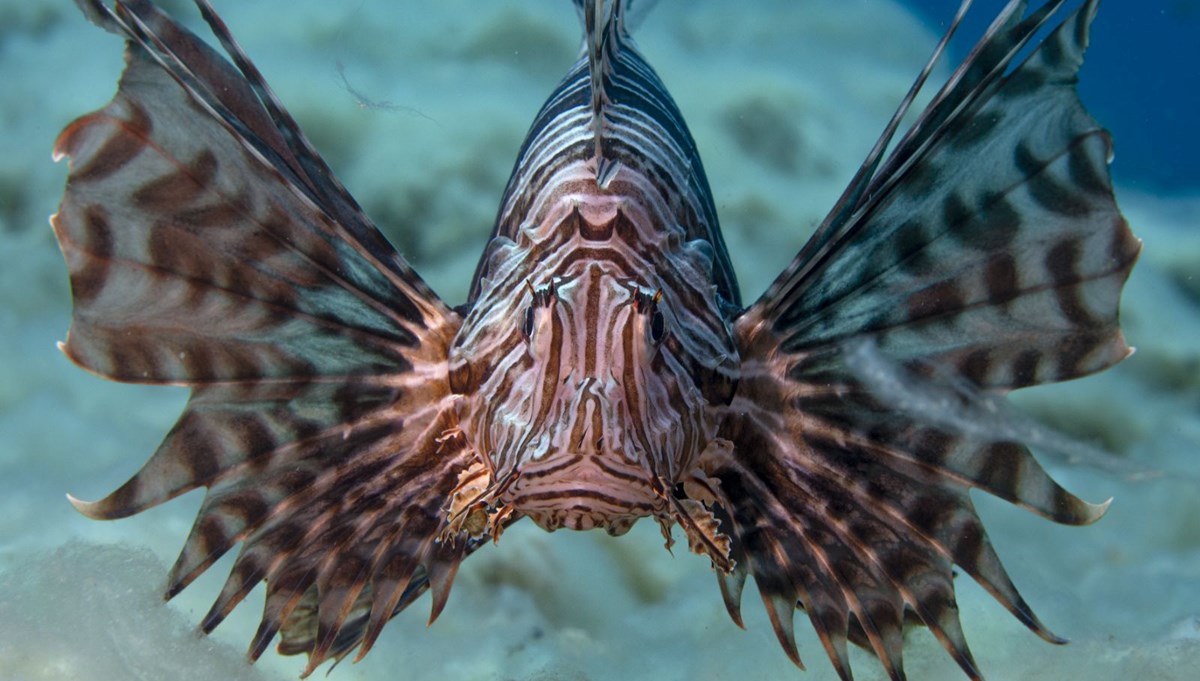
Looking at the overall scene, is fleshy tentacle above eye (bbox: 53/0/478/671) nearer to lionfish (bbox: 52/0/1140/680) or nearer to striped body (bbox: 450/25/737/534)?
lionfish (bbox: 52/0/1140/680)

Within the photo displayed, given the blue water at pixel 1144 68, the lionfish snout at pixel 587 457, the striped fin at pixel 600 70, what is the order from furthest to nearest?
the blue water at pixel 1144 68 → the striped fin at pixel 600 70 → the lionfish snout at pixel 587 457

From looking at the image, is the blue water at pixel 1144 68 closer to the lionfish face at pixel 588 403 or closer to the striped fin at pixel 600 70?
the striped fin at pixel 600 70

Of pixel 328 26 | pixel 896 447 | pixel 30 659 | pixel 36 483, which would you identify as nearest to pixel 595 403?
pixel 896 447

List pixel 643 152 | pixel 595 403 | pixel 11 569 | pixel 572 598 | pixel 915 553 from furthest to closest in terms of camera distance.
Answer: pixel 572 598 → pixel 11 569 → pixel 643 152 → pixel 915 553 → pixel 595 403

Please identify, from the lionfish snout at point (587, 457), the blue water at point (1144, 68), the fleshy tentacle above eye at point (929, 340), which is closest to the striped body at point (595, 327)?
the lionfish snout at point (587, 457)

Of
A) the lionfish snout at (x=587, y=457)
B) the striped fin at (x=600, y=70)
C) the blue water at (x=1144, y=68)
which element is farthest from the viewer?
the blue water at (x=1144, y=68)

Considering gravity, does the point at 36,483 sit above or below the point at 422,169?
below

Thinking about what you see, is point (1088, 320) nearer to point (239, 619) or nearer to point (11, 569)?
point (239, 619)

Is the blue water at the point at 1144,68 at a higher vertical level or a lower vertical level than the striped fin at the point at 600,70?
higher
